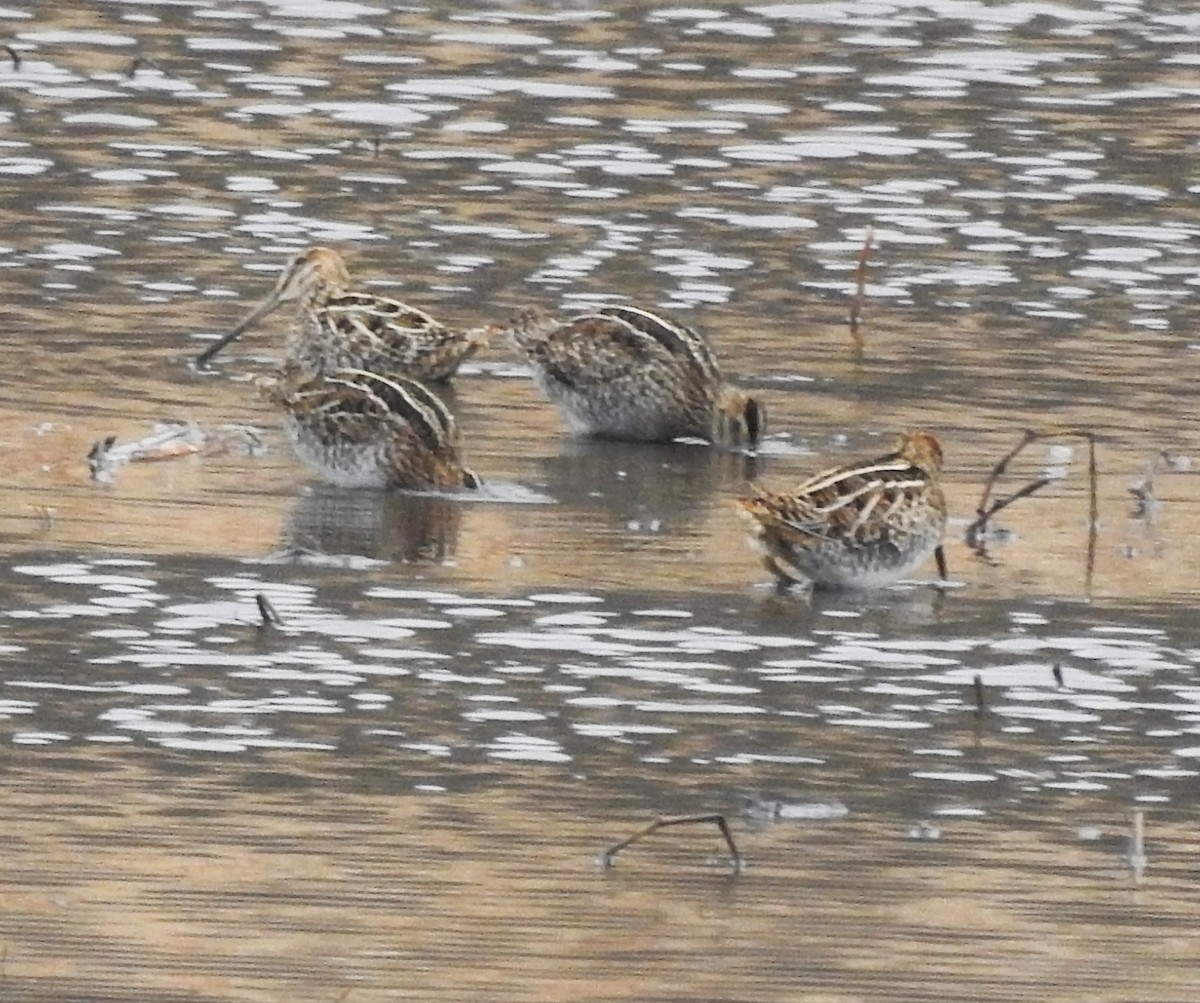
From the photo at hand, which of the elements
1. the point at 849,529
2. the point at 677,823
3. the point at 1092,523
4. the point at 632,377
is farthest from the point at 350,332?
the point at 677,823

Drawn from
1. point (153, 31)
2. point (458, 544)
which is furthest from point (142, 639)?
point (153, 31)

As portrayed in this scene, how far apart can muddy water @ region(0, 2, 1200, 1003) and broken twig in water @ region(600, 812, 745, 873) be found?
0.17 feet

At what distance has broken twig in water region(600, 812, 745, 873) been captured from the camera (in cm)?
773

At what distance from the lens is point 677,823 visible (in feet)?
25.5

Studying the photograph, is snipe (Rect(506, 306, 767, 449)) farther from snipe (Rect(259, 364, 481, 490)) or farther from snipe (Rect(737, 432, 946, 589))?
snipe (Rect(737, 432, 946, 589))

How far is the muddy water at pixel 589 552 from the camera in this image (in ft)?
24.6

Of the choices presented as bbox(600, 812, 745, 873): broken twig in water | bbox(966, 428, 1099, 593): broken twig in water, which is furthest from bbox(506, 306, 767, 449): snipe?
bbox(600, 812, 745, 873): broken twig in water

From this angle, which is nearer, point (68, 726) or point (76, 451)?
point (68, 726)

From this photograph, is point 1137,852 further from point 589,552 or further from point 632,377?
point 632,377

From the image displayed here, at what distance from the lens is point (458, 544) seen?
10750 millimetres

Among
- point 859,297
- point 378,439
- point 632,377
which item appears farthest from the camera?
point 859,297

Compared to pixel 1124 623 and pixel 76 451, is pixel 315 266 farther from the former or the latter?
pixel 1124 623

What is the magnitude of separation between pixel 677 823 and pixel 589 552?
2951mm

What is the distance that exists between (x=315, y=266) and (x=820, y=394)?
189cm
